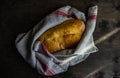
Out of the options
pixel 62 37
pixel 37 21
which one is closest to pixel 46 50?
pixel 62 37

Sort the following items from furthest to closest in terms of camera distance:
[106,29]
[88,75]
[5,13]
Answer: [5,13], [106,29], [88,75]

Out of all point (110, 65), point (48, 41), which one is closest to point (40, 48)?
point (48, 41)

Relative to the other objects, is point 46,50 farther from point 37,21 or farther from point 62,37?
point 37,21

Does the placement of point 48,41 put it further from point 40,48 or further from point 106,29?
point 106,29
